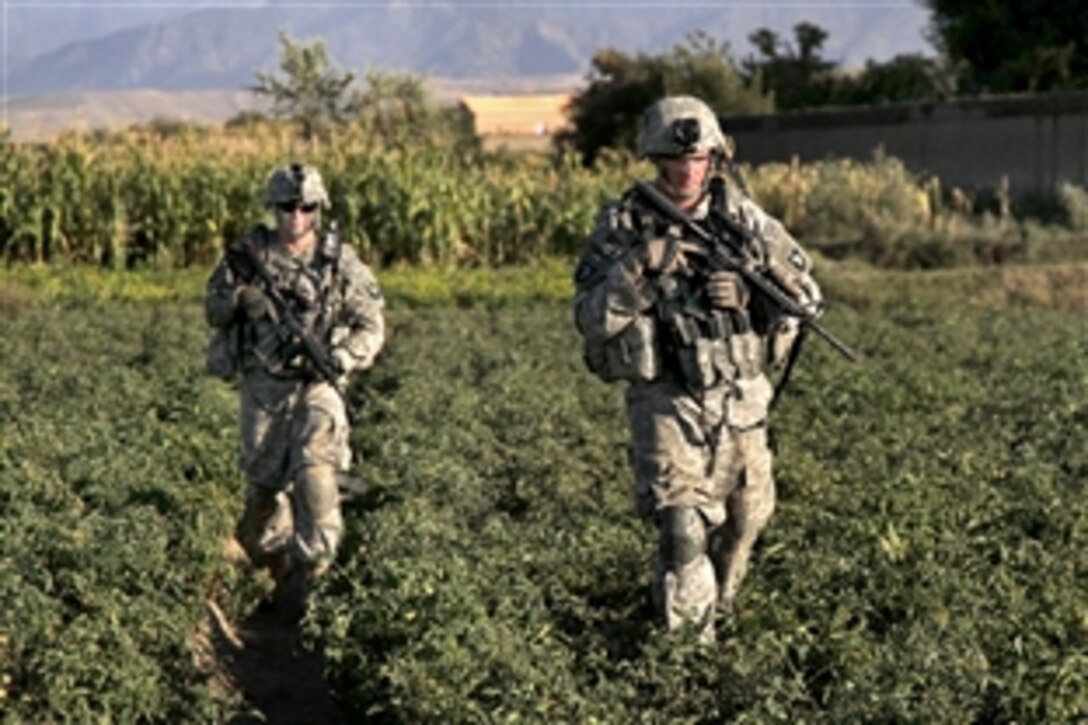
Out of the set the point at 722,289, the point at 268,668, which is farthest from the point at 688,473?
the point at 268,668

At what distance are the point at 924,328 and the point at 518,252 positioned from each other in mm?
8651

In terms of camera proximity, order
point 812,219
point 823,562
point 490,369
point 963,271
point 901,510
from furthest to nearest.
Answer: point 812,219 → point 963,271 → point 490,369 → point 901,510 → point 823,562

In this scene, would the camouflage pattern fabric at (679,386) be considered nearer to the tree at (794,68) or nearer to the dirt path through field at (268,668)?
the dirt path through field at (268,668)

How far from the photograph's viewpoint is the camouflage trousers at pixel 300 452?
8695mm

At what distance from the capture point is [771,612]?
23.4 feet

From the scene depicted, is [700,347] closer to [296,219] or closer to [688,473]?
[688,473]

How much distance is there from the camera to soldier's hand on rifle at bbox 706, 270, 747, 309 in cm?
665

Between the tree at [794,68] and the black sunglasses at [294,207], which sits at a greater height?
the tree at [794,68]

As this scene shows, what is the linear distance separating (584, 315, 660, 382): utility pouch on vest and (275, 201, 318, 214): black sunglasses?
2316mm

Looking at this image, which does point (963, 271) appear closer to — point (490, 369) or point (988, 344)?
point (988, 344)

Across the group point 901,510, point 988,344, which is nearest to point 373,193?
point 988,344

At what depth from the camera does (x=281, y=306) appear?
8648mm

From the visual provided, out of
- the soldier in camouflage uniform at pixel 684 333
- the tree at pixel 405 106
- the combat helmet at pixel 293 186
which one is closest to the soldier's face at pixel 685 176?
the soldier in camouflage uniform at pixel 684 333

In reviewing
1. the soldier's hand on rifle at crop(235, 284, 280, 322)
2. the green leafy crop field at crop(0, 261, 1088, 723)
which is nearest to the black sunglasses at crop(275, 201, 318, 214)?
the soldier's hand on rifle at crop(235, 284, 280, 322)
